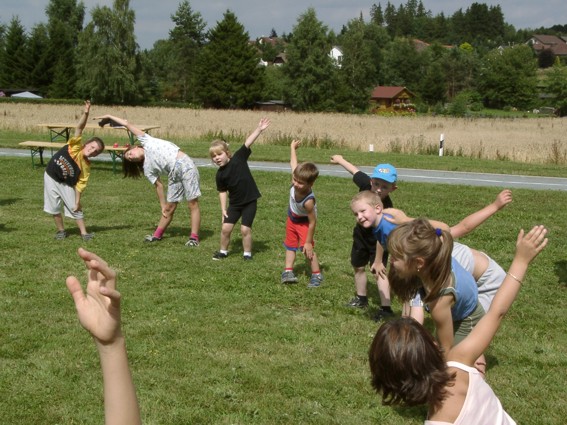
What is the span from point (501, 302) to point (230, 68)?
76333 millimetres

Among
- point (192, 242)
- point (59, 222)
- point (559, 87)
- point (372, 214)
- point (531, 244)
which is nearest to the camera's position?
point (531, 244)

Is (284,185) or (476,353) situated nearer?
(476,353)

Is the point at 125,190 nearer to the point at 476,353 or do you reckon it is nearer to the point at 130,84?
the point at 476,353

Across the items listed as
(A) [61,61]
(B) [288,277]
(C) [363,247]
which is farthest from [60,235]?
(A) [61,61]

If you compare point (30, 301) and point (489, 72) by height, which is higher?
point (489, 72)

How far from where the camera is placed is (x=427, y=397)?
257 centimetres

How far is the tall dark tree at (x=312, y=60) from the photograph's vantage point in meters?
75.6

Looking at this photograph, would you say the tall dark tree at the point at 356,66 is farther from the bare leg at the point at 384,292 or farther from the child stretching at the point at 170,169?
the bare leg at the point at 384,292

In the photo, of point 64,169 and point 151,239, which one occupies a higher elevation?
point 64,169

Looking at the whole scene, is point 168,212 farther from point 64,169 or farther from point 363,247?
point 363,247

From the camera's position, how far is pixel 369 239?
6859 millimetres

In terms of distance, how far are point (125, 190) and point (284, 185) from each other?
3.55 m

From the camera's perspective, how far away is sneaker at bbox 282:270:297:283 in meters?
7.96

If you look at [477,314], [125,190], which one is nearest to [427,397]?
[477,314]
